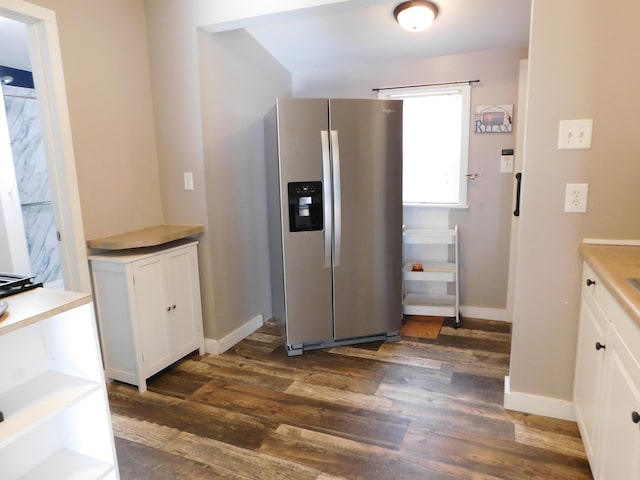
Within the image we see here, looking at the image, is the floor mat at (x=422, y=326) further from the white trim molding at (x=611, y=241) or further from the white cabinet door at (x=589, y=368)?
the white trim molding at (x=611, y=241)

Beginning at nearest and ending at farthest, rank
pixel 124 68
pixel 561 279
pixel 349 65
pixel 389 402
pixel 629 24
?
pixel 629 24 < pixel 561 279 < pixel 389 402 < pixel 124 68 < pixel 349 65

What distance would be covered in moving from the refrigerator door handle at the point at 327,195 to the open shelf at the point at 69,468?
5.67 feet

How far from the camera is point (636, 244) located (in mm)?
1790

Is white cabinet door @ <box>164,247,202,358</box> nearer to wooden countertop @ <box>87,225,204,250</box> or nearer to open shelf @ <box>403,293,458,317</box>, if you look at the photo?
wooden countertop @ <box>87,225,204,250</box>

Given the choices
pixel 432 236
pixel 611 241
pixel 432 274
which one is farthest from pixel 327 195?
pixel 611 241

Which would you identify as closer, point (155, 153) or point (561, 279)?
point (561, 279)

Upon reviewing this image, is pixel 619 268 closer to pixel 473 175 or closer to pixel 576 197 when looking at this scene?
pixel 576 197

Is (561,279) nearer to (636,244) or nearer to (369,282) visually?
(636,244)

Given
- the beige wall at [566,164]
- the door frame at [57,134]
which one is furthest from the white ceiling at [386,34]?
the door frame at [57,134]

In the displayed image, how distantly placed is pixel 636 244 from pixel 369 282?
5.03 ft

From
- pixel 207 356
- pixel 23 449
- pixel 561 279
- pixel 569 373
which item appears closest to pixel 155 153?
pixel 207 356

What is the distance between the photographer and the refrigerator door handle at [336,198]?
2641mm

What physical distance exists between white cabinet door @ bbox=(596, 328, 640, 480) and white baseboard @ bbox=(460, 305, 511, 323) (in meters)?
1.93

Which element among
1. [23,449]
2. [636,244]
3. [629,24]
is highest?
[629,24]
